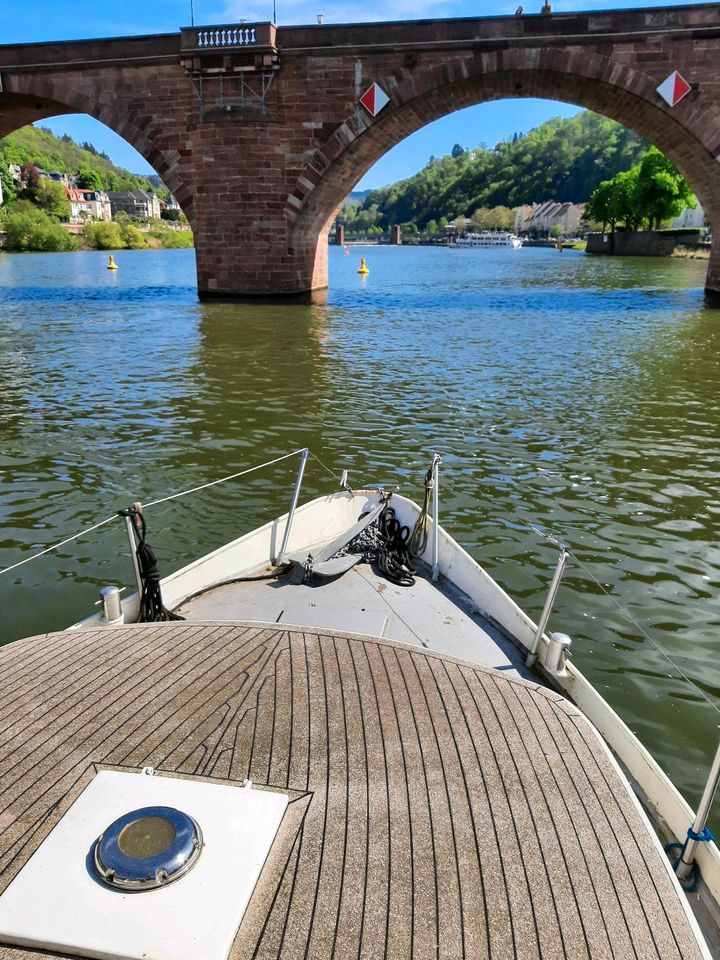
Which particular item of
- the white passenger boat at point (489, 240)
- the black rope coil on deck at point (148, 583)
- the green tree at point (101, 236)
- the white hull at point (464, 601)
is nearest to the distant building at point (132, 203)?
the white passenger boat at point (489, 240)

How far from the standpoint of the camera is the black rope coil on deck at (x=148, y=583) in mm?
4449

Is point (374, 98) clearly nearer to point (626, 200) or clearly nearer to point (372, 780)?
point (372, 780)

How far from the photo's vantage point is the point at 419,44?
72.8 feet

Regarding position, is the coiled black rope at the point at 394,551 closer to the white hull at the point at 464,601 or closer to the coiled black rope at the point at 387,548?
the coiled black rope at the point at 387,548

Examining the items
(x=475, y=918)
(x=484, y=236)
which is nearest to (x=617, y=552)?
(x=475, y=918)

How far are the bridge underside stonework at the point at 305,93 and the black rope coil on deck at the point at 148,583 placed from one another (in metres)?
22.5

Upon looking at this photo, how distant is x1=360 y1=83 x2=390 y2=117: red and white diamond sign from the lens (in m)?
23.1

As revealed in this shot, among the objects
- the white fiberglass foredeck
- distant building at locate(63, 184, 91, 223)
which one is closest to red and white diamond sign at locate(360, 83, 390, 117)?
the white fiberglass foredeck

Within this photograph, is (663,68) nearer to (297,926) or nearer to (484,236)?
(297,926)

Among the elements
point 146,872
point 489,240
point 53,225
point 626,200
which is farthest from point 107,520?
point 489,240

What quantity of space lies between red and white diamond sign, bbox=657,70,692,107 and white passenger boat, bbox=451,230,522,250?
112655 mm

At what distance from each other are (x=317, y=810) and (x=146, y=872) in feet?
1.73

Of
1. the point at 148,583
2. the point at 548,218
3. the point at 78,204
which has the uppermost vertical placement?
the point at 78,204

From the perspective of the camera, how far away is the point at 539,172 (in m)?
166
